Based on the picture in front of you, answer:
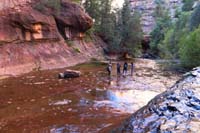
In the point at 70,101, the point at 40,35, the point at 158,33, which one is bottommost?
the point at 70,101

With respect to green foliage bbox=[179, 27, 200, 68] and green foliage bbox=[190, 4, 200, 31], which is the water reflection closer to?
green foliage bbox=[179, 27, 200, 68]

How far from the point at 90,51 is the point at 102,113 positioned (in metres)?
34.7

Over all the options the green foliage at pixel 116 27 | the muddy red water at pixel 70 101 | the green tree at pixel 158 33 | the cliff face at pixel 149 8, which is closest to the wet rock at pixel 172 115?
the muddy red water at pixel 70 101

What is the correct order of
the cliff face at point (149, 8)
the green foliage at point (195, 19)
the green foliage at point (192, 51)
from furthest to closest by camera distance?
the cliff face at point (149, 8) → the green foliage at point (195, 19) → the green foliage at point (192, 51)

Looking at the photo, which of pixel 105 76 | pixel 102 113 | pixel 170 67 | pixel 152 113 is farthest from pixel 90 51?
pixel 152 113

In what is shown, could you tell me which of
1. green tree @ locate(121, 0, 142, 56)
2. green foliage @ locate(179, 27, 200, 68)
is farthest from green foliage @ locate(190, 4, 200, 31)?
green foliage @ locate(179, 27, 200, 68)

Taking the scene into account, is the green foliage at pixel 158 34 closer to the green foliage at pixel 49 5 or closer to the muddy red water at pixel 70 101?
the green foliage at pixel 49 5

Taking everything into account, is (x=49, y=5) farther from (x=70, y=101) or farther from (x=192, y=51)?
(x=70, y=101)

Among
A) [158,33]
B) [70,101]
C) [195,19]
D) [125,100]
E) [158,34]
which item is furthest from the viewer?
[158,33]

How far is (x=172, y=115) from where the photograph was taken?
7.88 meters

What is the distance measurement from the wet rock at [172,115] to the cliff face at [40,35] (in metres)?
23.1

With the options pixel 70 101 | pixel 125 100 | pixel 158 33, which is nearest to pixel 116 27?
pixel 158 33

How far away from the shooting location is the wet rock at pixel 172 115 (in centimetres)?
713

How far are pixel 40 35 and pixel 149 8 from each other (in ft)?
289
